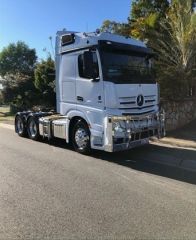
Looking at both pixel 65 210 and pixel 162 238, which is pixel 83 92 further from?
pixel 162 238

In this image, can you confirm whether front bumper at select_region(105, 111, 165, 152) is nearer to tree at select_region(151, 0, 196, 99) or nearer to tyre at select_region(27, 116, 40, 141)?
tyre at select_region(27, 116, 40, 141)

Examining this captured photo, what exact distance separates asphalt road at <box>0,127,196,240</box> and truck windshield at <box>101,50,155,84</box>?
6.85 feet

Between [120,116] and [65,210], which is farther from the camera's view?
[120,116]

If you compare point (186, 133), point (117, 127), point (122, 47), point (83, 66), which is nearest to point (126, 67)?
point (122, 47)

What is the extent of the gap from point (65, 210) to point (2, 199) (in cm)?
128

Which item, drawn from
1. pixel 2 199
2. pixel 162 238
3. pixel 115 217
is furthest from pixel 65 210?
pixel 162 238

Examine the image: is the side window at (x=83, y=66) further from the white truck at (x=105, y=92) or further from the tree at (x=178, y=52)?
the tree at (x=178, y=52)

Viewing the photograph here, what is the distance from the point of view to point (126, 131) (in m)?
9.56

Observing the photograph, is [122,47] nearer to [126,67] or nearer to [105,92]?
[126,67]

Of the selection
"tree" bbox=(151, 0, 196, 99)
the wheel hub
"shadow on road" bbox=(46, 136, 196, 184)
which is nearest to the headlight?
"shadow on road" bbox=(46, 136, 196, 184)

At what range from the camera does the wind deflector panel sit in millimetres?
9695

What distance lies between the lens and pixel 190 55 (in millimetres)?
17094

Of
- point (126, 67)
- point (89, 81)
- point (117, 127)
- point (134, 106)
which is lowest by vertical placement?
point (117, 127)

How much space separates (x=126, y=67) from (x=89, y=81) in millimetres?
1042
